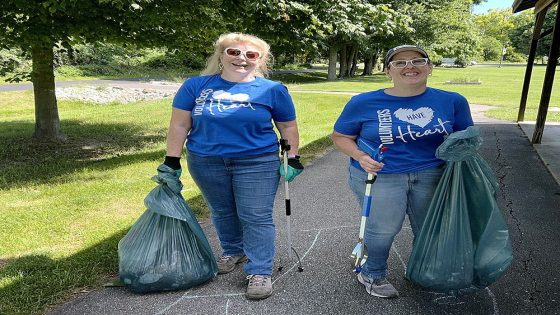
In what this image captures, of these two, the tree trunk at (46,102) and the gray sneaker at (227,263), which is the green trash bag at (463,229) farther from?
the tree trunk at (46,102)

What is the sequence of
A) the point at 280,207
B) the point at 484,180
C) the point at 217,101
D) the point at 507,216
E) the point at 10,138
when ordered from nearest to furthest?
the point at 484,180
the point at 217,101
the point at 507,216
the point at 280,207
the point at 10,138

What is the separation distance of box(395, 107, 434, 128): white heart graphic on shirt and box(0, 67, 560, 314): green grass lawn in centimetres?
225

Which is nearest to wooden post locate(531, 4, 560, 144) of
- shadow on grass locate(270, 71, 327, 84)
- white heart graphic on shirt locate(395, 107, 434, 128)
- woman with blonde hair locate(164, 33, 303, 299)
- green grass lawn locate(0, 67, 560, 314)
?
green grass lawn locate(0, 67, 560, 314)

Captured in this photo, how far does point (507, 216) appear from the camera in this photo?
179 inches

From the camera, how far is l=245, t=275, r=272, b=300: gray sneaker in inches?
116

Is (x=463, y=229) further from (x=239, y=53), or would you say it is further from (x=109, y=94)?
(x=109, y=94)

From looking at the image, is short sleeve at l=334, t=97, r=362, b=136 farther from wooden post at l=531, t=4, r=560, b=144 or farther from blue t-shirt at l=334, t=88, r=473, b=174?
wooden post at l=531, t=4, r=560, b=144

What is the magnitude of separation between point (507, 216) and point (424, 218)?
2203mm

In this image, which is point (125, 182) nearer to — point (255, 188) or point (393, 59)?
point (255, 188)

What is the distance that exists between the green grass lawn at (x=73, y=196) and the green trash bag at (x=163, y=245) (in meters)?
0.45

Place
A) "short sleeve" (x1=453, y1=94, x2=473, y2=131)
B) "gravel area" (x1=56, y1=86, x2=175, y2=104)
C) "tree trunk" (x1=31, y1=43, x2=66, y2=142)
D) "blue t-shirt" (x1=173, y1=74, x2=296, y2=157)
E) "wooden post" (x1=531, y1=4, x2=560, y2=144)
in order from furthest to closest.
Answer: "gravel area" (x1=56, y1=86, x2=175, y2=104) → "tree trunk" (x1=31, y1=43, x2=66, y2=142) → "wooden post" (x1=531, y1=4, x2=560, y2=144) → "blue t-shirt" (x1=173, y1=74, x2=296, y2=157) → "short sleeve" (x1=453, y1=94, x2=473, y2=131)

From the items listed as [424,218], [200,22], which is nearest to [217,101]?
[424,218]

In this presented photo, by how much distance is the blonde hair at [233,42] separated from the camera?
2908mm

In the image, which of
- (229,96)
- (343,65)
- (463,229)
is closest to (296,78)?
(343,65)
